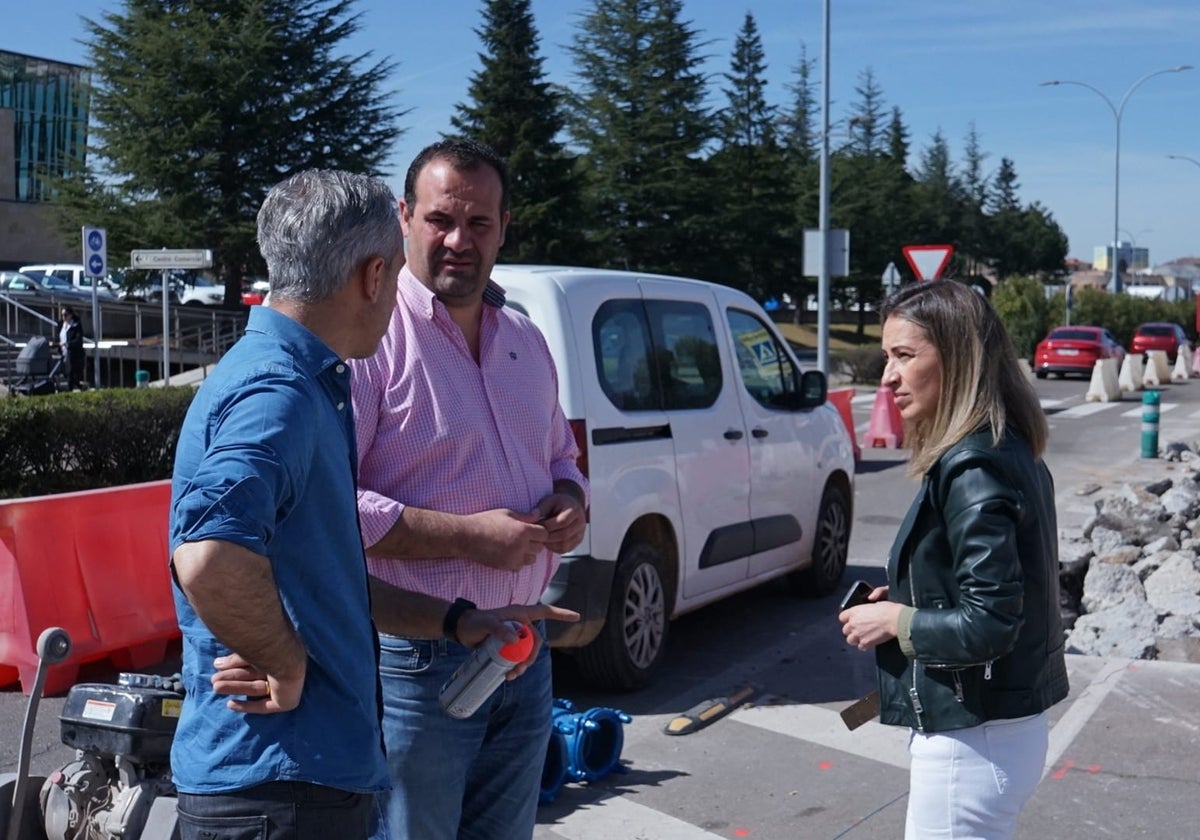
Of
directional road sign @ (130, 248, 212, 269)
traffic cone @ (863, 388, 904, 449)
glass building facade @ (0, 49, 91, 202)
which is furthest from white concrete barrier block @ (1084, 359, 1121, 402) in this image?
glass building facade @ (0, 49, 91, 202)

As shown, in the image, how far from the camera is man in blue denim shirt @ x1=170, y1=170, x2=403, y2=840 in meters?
2.02

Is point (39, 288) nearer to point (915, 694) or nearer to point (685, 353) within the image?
point (685, 353)

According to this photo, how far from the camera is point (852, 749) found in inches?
232

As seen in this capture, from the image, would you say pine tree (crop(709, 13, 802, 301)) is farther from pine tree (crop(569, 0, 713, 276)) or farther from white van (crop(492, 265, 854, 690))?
white van (crop(492, 265, 854, 690))

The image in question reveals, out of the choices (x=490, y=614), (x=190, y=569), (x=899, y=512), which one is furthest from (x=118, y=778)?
(x=899, y=512)

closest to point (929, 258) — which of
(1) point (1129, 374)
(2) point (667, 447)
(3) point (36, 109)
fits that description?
(2) point (667, 447)

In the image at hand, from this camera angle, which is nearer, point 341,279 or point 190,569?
point 190,569

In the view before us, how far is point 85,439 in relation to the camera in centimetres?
1306

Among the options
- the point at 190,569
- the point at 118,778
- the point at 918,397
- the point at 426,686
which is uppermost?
the point at 918,397

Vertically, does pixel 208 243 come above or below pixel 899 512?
above

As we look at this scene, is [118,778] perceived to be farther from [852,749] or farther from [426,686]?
[852,749]

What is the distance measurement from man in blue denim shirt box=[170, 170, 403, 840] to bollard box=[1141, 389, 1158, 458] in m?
17.1

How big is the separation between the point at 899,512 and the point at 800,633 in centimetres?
554

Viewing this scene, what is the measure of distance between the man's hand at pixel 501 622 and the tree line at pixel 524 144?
4003cm
